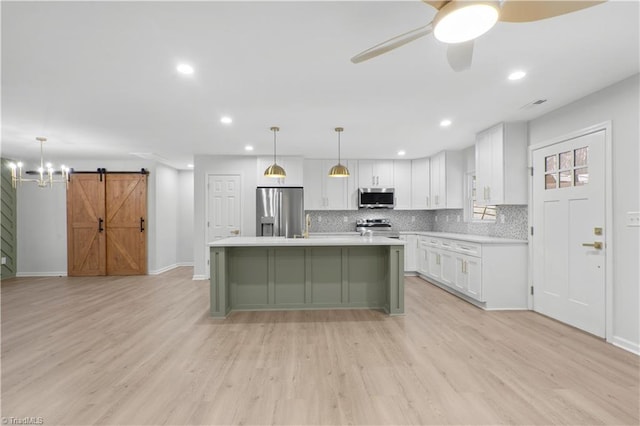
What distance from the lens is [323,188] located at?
22.1ft

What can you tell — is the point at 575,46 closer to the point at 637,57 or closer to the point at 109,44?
the point at 637,57

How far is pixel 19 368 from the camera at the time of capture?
2549 mm

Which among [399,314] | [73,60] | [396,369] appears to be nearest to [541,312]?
[399,314]

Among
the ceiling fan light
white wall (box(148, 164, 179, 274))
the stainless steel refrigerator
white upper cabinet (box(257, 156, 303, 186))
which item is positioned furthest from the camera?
white wall (box(148, 164, 179, 274))

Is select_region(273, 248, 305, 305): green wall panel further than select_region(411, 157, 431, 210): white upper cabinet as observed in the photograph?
No

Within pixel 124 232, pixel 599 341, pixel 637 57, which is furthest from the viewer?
pixel 124 232

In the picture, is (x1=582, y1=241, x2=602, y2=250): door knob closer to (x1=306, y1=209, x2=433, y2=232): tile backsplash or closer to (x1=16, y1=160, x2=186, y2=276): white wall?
(x1=306, y1=209, x2=433, y2=232): tile backsplash

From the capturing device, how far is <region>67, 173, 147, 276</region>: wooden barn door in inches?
261

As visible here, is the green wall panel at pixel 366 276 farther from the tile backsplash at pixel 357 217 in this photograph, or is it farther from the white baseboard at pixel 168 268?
the white baseboard at pixel 168 268

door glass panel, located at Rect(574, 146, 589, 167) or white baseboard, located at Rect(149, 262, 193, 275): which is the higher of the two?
A: door glass panel, located at Rect(574, 146, 589, 167)

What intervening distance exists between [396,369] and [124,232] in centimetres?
648

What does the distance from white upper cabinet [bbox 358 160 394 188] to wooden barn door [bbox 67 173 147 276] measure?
4.78 metres

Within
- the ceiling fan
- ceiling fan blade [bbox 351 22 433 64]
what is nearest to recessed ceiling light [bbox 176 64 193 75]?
ceiling fan blade [bbox 351 22 433 64]

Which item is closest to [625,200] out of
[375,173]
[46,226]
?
[375,173]
